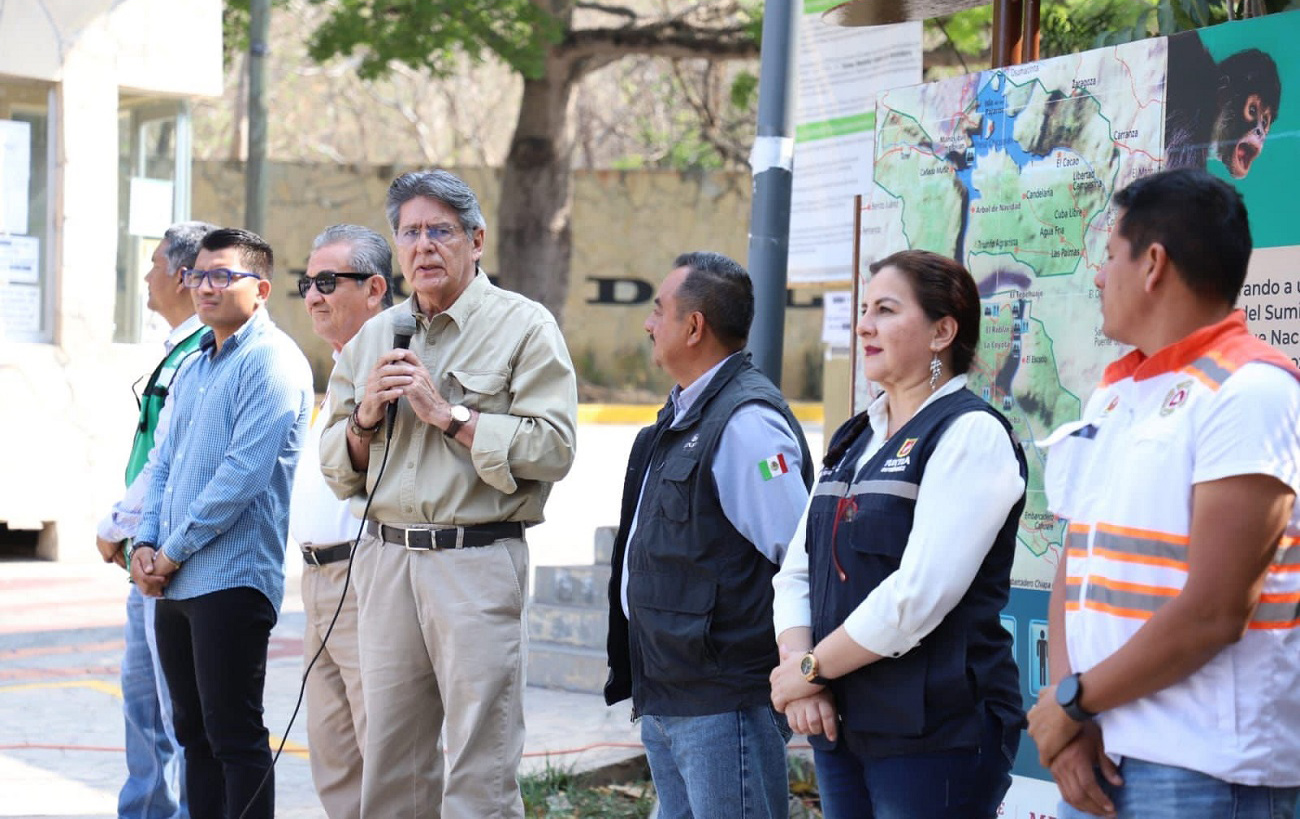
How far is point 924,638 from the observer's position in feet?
10.4

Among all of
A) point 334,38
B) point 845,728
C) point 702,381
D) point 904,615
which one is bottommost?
point 845,728

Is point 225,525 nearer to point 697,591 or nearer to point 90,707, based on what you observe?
point 697,591

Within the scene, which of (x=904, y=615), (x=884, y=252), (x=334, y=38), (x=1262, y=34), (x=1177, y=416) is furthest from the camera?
(x=334, y=38)

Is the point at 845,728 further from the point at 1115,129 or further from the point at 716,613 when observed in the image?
the point at 1115,129

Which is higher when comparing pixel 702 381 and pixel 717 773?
pixel 702 381

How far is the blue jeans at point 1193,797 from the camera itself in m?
2.53

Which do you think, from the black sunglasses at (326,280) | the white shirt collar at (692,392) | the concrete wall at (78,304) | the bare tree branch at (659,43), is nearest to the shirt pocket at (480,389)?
the white shirt collar at (692,392)

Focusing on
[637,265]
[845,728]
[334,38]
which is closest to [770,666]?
[845,728]

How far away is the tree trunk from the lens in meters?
18.3

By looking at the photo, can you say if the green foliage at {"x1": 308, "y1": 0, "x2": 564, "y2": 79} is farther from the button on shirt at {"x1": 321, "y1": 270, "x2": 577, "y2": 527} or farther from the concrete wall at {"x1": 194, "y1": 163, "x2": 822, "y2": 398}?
the button on shirt at {"x1": 321, "y1": 270, "x2": 577, "y2": 527}

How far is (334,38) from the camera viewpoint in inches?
645

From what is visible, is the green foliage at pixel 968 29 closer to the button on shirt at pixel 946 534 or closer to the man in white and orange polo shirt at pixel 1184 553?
the button on shirt at pixel 946 534

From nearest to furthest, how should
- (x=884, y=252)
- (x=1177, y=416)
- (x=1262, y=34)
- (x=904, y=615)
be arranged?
(x=1177, y=416) → (x=904, y=615) → (x=1262, y=34) → (x=884, y=252)

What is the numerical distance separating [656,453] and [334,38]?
13.4 meters
